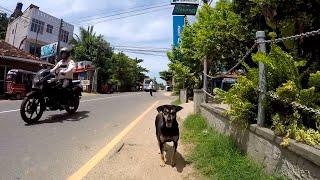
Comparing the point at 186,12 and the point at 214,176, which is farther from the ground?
the point at 186,12

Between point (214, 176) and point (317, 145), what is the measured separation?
66.3 inches

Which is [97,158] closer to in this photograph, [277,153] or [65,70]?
[277,153]

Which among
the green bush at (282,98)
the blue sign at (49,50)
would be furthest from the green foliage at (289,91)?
the blue sign at (49,50)

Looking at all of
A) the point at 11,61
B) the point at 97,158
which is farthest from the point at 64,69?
the point at 11,61

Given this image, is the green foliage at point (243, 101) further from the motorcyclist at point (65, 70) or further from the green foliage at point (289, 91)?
the motorcyclist at point (65, 70)

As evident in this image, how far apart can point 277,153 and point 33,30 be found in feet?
160

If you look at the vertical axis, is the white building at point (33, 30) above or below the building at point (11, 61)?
above

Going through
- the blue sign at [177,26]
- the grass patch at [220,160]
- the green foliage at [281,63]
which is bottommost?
the grass patch at [220,160]

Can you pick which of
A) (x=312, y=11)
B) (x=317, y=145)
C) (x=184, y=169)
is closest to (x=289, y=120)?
(x=317, y=145)

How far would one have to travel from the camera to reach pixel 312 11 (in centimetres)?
653

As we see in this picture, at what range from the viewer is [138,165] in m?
6.54

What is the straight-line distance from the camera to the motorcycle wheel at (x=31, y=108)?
400 inches

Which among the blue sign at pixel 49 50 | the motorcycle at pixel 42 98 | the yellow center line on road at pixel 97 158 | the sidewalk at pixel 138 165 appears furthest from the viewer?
the blue sign at pixel 49 50

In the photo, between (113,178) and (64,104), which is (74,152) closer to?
(113,178)
